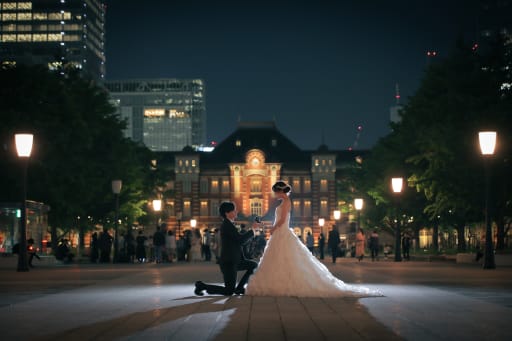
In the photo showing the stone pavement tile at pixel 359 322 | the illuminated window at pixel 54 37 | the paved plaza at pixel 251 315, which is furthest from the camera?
the illuminated window at pixel 54 37

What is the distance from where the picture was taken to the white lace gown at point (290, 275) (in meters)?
14.9

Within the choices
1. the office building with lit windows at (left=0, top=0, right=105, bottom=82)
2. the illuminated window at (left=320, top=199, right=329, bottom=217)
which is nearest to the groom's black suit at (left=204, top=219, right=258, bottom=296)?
the illuminated window at (left=320, top=199, right=329, bottom=217)

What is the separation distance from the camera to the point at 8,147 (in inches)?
1535

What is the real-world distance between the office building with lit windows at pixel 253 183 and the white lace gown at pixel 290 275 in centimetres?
10230

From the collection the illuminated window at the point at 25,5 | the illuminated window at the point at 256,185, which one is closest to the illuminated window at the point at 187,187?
the illuminated window at the point at 256,185

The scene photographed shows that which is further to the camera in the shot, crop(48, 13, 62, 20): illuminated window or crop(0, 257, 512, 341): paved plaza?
crop(48, 13, 62, 20): illuminated window

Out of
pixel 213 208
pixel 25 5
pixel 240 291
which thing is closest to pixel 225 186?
pixel 213 208

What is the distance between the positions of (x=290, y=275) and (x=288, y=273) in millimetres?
49

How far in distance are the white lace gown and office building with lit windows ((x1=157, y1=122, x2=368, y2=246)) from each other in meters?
102

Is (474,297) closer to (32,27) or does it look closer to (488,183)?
(488,183)

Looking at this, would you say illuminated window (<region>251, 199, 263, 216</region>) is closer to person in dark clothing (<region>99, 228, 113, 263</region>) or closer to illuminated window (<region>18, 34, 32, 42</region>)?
person in dark clothing (<region>99, 228, 113, 263</region>)

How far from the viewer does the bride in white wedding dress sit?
14930mm

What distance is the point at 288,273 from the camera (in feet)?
49.4

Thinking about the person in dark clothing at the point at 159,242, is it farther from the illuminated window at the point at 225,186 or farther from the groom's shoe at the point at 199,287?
the illuminated window at the point at 225,186
